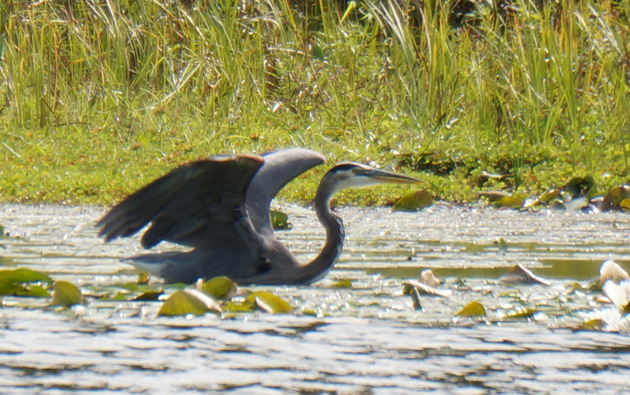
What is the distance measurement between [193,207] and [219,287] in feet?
1.92

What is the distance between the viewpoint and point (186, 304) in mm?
4047

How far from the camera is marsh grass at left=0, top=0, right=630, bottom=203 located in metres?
8.48

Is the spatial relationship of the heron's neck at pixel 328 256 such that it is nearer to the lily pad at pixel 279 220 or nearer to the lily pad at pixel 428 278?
the lily pad at pixel 428 278

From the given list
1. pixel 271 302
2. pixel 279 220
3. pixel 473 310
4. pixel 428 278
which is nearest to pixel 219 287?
pixel 271 302

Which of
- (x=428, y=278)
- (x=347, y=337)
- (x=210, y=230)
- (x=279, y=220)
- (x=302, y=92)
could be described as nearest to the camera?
(x=347, y=337)

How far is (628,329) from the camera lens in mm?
3871

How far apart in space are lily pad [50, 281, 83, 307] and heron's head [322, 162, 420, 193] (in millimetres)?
1531

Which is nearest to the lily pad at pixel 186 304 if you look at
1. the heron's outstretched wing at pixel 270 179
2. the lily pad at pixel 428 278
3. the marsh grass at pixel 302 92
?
the lily pad at pixel 428 278

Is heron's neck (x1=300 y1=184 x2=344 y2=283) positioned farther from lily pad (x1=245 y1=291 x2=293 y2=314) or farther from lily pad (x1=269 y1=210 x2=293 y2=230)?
lily pad (x1=269 y1=210 x2=293 y2=230)

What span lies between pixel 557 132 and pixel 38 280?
216 inches

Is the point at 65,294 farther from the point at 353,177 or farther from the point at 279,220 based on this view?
the point at 279,220

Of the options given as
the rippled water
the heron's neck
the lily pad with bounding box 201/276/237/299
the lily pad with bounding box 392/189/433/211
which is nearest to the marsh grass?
the lily pad with bounding box 392/189/433/211

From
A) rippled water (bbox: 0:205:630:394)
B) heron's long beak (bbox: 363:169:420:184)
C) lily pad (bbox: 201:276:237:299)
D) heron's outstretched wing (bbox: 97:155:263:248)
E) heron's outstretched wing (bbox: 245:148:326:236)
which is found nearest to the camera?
rippled water (bbox: 0:205:630:394)

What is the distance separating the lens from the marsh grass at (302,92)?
27.8ft
